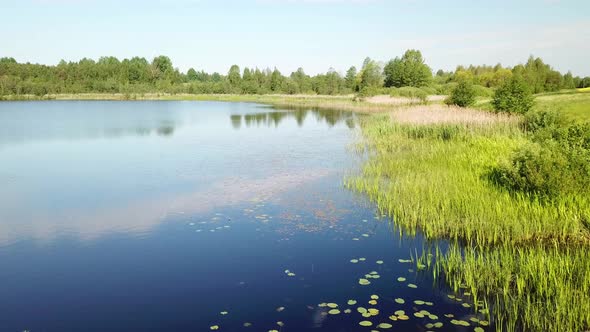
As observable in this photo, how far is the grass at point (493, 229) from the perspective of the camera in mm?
7633

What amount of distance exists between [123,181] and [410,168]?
41.3 ft

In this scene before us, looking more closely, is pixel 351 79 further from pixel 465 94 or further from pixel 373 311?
pixel 373 311

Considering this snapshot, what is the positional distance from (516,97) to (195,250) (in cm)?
2639

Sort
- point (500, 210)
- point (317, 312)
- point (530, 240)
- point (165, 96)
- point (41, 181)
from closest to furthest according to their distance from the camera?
point (317, 312), point (530, 240), point (500, 210), point (41, 181), point (165, 96)

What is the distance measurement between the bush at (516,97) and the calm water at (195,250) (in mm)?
14145

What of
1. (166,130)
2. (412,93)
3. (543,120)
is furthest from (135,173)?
(412,93)

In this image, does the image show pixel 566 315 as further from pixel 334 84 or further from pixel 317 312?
pixel 334 84

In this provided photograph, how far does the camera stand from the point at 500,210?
1201cm

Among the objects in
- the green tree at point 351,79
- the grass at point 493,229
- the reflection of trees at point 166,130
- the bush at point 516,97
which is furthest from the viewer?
the green tree at point 351,79

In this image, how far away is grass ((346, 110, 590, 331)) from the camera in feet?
25.0

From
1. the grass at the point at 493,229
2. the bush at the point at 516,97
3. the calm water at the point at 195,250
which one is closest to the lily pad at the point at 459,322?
the calm water at the point at 195,250

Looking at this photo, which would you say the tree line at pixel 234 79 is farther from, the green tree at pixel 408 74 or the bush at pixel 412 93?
the bush at pixel 412 93

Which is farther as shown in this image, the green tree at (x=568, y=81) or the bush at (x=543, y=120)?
the green tree at (x=568, y=81)

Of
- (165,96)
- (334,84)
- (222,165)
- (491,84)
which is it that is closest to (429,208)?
(222,165)
